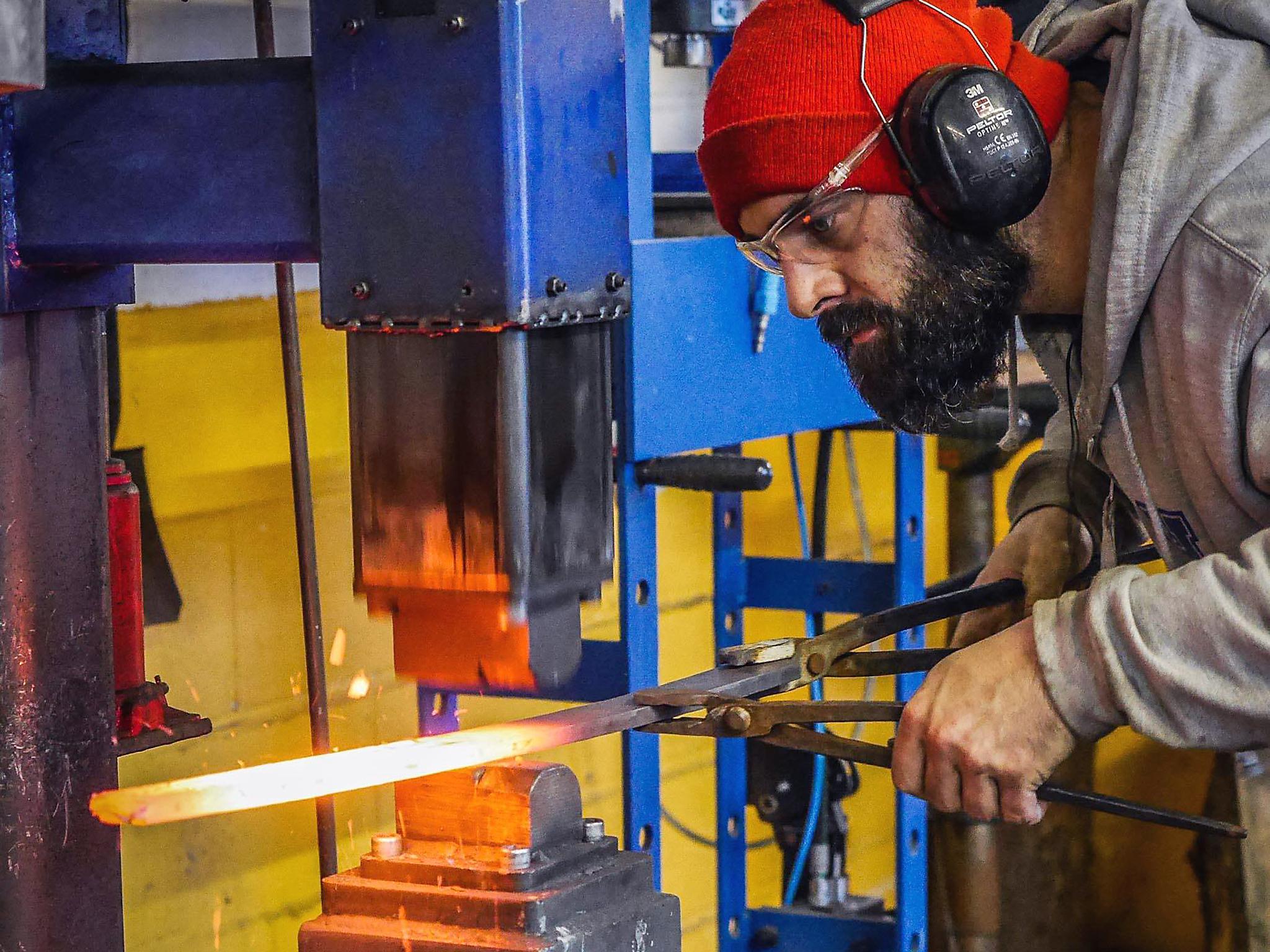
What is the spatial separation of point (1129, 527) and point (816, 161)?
2.06 ft

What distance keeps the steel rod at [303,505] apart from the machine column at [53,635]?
1.35 ft

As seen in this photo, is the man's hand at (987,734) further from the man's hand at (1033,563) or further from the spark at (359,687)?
the spark at (359,687)

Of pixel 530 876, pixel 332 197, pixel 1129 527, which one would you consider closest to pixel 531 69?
pixel 332 197

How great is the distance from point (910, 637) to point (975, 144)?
1131 millimetres

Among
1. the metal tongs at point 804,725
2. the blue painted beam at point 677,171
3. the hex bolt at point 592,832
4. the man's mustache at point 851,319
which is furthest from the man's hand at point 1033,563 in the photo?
the blue painted beam at point 677,171

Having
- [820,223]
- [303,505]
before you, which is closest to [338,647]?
[303,505]

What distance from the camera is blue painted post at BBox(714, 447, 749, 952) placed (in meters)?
2.38

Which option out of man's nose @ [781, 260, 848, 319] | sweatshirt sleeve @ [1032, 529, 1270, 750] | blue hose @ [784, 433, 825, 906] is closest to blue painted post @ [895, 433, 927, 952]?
blue hose @ [784, 433, 825, 906]

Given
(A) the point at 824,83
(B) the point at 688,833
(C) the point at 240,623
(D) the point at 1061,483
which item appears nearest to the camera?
(A) the point at 824,83

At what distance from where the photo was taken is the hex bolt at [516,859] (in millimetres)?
985

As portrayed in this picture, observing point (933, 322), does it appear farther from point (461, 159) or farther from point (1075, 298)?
point (461, 159)

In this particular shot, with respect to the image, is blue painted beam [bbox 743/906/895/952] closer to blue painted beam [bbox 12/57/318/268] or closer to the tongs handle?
the tongs handle

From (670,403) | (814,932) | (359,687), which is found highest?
(670,403)

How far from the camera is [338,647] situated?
2.12 metres
